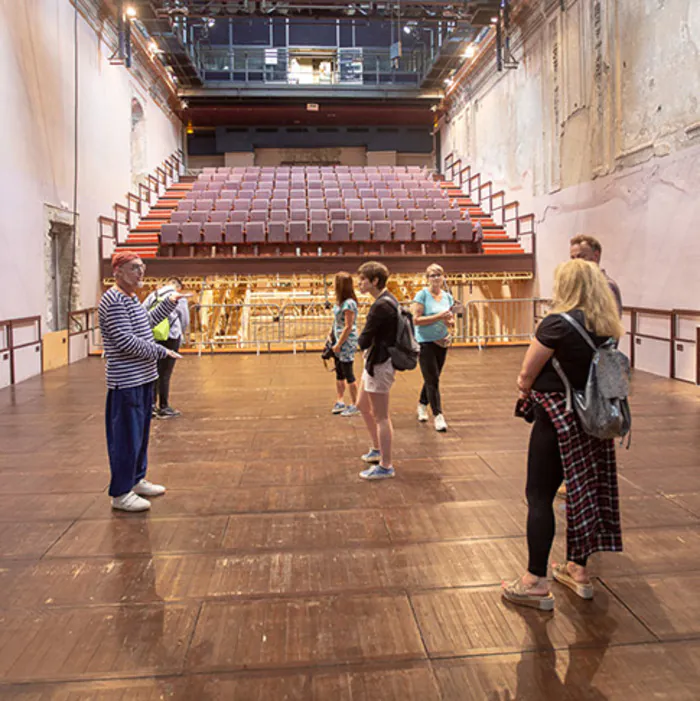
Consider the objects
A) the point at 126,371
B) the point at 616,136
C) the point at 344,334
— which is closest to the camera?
the point at 126,371

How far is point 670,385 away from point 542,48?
26.4ft

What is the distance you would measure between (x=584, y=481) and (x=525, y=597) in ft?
1.79

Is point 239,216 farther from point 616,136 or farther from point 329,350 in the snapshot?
point 329,350

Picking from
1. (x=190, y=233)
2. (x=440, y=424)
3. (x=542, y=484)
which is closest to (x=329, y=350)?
(x=440, y=424)

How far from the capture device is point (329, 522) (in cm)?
349

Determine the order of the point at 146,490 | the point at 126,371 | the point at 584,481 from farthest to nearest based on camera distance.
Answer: the point at 146,490, the point at 126,371, the point at 584,481

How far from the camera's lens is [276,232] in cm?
1402

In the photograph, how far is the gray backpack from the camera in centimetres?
234

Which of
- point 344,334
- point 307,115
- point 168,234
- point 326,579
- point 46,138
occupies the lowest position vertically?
point 326,579

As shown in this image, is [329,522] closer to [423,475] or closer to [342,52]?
[423,475]

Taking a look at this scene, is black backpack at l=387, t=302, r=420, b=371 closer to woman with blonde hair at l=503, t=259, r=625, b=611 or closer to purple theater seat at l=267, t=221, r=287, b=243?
woman with blonde hair at l=503, t=259, r=625, b=611

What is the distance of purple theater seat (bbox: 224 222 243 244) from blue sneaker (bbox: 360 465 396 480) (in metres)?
10.7

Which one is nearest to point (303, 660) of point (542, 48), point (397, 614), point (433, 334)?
point (397, 614)

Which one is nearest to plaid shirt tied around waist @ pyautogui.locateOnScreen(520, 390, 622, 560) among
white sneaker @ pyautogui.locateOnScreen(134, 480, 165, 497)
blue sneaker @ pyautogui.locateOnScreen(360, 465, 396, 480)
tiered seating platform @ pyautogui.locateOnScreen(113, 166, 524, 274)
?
blue sneaker @ pyautogui.locateOnScreen(360, 465, 396, 480)
